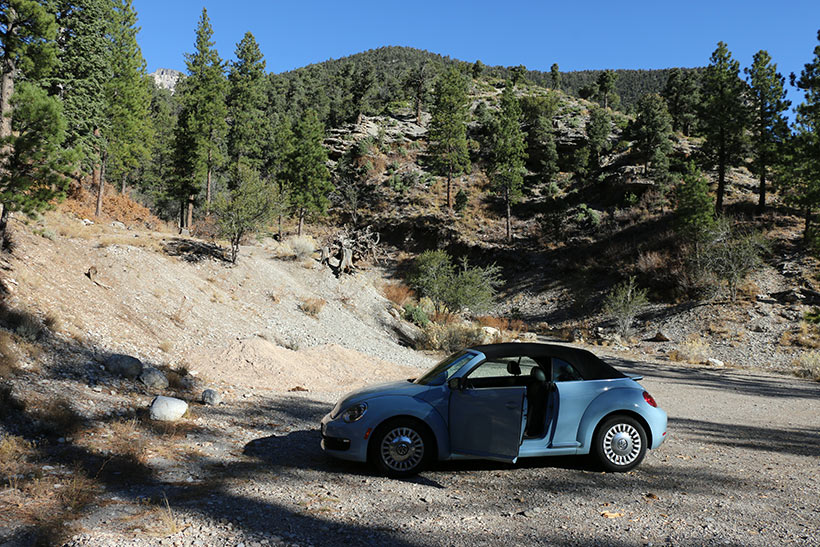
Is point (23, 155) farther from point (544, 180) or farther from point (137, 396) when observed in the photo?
point (544, 180)

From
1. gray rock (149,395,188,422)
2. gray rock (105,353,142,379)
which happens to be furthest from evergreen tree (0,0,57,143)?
gray rock (149,395,188,422)

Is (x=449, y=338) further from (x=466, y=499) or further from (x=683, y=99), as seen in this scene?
(x=683, y=99)

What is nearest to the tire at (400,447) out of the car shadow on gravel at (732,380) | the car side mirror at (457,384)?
the car side mirror at (457,384)

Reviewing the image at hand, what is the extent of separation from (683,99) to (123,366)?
234 feet

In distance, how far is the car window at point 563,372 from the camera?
5.63 metres

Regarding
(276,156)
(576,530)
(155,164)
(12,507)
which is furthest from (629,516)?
(155,164)

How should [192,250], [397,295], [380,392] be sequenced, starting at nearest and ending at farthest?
[380,392] → [192,250] → [397,295]

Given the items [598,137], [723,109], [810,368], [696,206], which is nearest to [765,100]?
[723,109]

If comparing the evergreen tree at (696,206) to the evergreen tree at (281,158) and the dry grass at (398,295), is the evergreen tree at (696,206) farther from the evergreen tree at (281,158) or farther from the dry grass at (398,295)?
the evergreen tree at (281,158)

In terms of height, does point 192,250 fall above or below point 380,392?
above

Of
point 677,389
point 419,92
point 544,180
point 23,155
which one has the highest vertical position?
point 419,92

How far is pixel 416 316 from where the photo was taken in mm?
23141

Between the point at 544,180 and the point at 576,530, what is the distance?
54841 mm

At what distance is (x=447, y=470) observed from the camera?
5.53 m
